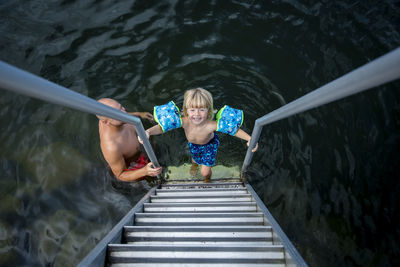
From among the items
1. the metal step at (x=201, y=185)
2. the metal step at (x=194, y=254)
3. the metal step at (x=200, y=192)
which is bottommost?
the metal step at (x=194, y=254)

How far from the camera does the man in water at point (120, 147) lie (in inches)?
128

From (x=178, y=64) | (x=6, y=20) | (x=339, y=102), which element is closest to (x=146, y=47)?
(x=178, y=64)

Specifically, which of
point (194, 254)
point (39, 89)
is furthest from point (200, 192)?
point (39, 89)

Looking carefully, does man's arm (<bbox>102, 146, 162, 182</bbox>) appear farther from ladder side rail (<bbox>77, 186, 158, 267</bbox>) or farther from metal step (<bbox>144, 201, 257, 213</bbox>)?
ladder side rail (<bbox>77, 186, 158, 267</bbox>)

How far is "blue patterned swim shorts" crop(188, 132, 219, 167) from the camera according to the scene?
12.9ft

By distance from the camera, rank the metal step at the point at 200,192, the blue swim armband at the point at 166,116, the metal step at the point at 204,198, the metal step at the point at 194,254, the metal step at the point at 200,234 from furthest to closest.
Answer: the blue swim armband at the point at 166,116, the metal step at the point at 200,192, the metal step at the point at 204,198, the metal step at the point at 200,234, the metal step at the point at 194,254

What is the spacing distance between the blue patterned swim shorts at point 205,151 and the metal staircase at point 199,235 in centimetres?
120

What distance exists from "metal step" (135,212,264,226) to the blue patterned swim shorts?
1.76 meters

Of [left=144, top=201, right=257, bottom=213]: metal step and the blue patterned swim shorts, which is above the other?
the blue patterned swim shorts

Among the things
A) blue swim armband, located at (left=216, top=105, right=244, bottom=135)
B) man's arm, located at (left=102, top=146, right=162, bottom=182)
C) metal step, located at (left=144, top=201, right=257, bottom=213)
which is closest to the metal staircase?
metal step, located at (left=144, top=201, right=257, bottom=213)

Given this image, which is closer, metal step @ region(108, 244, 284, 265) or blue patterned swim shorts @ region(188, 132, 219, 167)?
metal step @ region(108, 244, 284, 265)

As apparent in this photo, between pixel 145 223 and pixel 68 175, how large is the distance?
8.81ft

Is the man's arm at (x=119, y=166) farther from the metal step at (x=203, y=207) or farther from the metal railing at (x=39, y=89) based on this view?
the metal railing at (x=39, y=89)

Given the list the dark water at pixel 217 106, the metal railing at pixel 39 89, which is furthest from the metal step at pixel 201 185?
the metal railing at pixel 39 89
